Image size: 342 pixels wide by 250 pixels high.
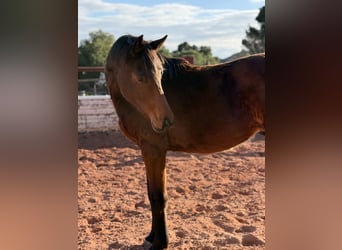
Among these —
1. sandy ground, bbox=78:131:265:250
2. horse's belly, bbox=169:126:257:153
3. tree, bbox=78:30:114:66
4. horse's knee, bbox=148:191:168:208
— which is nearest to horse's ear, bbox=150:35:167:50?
horse's belly, bbox=169:126:257:153

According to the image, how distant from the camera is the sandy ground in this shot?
8.88 ft

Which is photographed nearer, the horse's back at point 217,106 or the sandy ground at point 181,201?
the horse's back at point 217,106

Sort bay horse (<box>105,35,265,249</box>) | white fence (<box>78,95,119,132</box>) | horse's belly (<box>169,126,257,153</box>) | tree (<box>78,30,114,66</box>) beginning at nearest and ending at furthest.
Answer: bay horse (<box>105,35,265,249</box>)
horse's belly (<box>169,126,257,153</box>)
white fence (<box>78,95,119,132</box>)
tree (<box>78,30,114,66</box>)

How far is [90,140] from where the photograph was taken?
22.1 ft

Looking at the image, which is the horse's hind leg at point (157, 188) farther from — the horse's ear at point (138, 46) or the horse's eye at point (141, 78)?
the horse's ear at point (138, 46)

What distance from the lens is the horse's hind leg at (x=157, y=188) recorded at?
8.36 ft

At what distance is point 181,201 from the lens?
12.1 ft

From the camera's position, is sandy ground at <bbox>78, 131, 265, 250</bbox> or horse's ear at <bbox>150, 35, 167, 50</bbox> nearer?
horse's ear at <bbox>150, 35, 167, 50</bbox>

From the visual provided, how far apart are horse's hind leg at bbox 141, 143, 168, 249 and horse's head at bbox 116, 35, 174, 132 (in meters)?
0.30

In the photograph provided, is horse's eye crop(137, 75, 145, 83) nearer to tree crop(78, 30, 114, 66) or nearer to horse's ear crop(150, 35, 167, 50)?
horse's ear crop(150, 35, 167, 50)

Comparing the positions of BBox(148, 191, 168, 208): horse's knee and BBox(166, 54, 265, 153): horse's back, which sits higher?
BBox(166, 54, 265, 153): horse's back

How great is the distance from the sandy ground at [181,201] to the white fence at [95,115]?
3.37 feet

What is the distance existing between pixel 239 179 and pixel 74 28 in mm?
4155

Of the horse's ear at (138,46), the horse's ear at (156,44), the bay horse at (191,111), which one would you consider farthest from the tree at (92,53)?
the horse's ear at (138,46)
